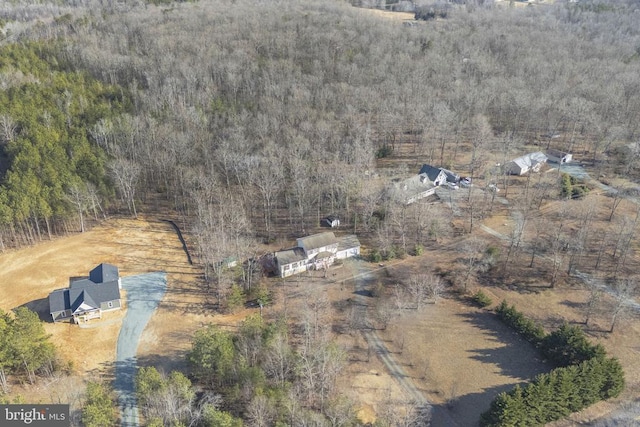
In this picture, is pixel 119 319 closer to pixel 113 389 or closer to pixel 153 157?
pixel 113 389

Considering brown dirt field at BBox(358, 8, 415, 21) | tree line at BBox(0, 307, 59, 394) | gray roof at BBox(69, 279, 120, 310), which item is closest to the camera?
tree line at BBox(0, 307, 59, 394)

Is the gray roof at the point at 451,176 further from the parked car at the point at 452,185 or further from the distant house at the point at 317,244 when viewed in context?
the distant house at the point at 317,244

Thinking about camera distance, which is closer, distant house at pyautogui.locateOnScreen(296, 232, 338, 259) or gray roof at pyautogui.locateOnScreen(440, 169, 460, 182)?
distant house at pyautogui.locateOnScreen(296, 232, 338, 259)

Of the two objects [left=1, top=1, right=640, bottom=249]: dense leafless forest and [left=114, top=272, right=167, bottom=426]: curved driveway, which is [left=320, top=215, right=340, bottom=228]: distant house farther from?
[left=114, top=272, right=167, bottom=426]: curved driveway

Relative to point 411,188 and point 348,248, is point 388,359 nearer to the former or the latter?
point 348,248

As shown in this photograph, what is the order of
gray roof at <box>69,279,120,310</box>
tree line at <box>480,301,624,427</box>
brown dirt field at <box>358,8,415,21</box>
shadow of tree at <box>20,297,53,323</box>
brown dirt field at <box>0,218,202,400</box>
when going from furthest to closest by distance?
brown dirt field at <box>358,8,415,21</box>
shadow of tree at <box>20,297,53,323</box>
gray roof at <box>69,279,120,310</box>
brown dirt field at <box>0,218,202,400</box>
tree line at <box>480,301,624,427</box>

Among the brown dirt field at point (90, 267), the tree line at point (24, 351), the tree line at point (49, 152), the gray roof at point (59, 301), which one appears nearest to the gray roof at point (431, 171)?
the brown dirt field at point (90, 267)

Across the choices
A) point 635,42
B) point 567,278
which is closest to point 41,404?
point 567,278

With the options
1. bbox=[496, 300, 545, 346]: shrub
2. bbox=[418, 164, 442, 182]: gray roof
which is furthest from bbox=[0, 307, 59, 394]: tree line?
bbox=[418, 164, 442, 182]: gray roof
